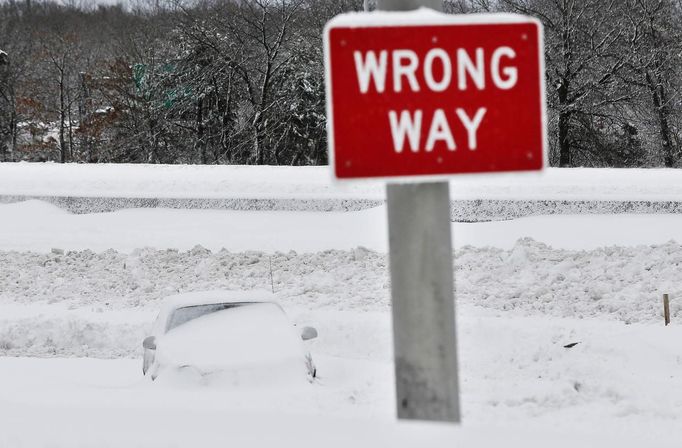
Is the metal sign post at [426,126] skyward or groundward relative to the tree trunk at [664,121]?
groundward

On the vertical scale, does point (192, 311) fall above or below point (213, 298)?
below

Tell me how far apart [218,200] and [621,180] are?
37.3 feet

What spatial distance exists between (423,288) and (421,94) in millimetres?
534

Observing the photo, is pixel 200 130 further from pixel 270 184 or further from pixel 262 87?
pixel 270 184

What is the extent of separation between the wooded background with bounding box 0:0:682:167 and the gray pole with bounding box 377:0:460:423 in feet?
110

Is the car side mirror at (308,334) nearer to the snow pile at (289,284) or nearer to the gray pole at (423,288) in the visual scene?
the snow pile at (289,284)

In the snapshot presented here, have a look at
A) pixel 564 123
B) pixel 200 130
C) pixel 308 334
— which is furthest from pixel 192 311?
pixel 200 130

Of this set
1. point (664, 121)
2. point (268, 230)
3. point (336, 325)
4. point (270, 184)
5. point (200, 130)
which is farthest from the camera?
point (200, 130)

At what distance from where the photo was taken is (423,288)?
261 cm

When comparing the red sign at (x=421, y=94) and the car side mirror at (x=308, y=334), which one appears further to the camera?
the car side mirror at (x=308, y=334)

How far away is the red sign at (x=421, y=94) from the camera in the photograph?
2533mm

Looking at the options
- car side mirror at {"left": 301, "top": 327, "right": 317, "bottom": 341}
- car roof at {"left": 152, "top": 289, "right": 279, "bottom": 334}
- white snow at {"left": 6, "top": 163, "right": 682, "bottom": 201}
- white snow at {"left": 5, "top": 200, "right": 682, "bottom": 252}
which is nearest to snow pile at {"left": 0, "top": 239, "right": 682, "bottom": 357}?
white snow at {"left": 5, "top": 200, "right": 682, "bottom": 252}

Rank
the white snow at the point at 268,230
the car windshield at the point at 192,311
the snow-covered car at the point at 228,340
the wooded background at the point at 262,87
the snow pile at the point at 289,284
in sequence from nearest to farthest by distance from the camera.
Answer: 1. the snow-covered car at the point at 228,340
2. the car windshield at the point at 192,311
3. the snow pile at the point at 289,284
4. the white snow at the point at 268,230
5. the wooded background at the point at 262,87

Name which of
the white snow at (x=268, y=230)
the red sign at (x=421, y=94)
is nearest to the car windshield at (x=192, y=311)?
the red sign at (x=421, y=94)
